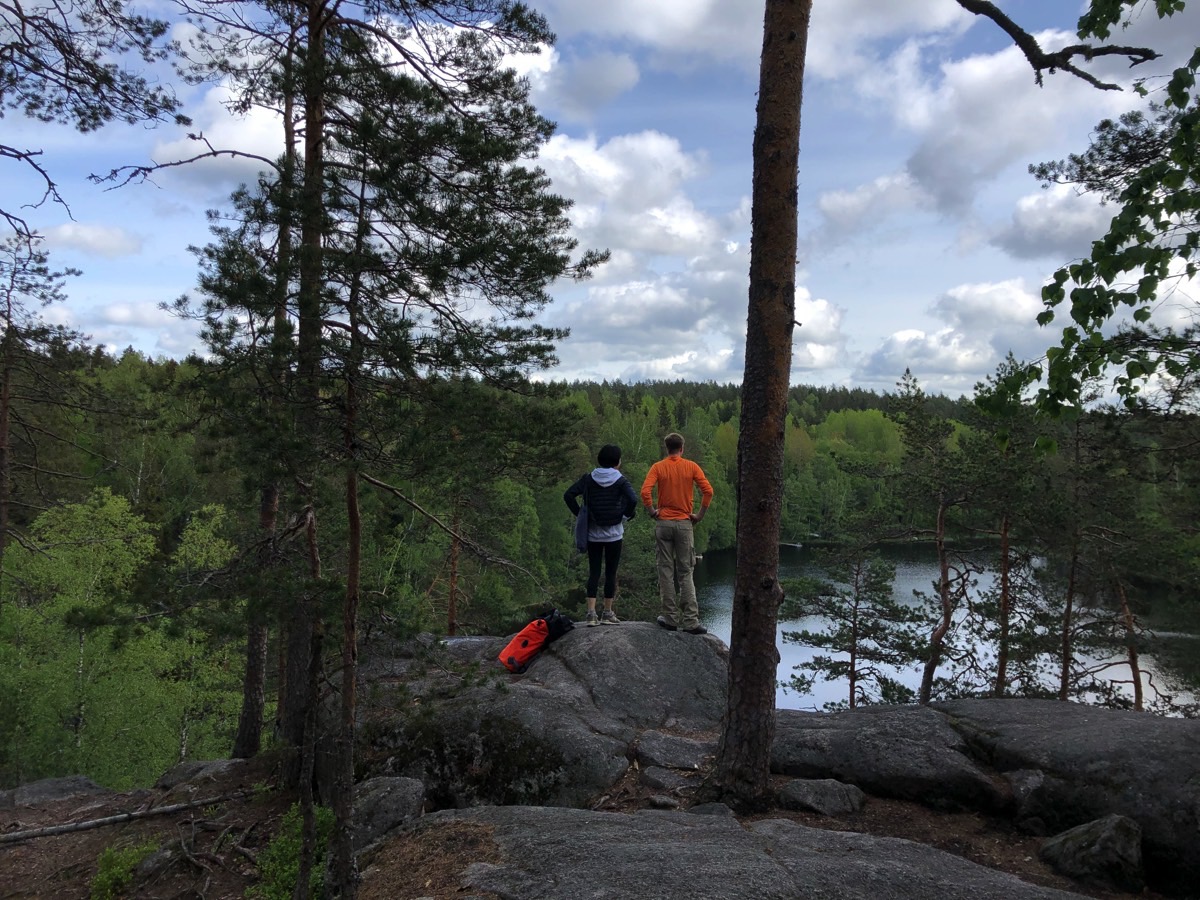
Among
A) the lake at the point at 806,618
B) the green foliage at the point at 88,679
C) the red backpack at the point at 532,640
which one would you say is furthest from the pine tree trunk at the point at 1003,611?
the green foliage at the point at 88,679

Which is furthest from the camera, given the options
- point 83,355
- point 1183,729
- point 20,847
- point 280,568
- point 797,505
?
point 797,505

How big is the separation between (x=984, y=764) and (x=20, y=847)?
27.9 feet

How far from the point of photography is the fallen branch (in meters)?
6.61

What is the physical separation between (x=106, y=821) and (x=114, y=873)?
60.5 inches

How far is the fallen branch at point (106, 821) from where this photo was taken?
6.61 metres

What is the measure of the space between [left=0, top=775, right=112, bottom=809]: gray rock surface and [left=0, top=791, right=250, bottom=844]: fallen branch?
6.15ft

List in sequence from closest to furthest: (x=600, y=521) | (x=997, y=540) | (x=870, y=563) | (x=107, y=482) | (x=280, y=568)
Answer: (x=280, y=568) < (x=600, y=521) < (x=997, y=540) < (x=870, y=563) < (x=107, y=482)

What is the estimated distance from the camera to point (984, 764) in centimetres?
532

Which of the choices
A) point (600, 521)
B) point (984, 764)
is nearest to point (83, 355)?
point (600, 521)

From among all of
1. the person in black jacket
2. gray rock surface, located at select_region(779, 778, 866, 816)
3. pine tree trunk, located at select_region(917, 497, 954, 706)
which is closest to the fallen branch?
the person in black jacket

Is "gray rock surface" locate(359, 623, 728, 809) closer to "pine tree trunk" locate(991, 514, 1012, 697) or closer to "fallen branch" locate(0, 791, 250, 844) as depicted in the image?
"fallen branch" locate(0, 791, 250, 844)

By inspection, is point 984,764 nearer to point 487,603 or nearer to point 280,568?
point 280,568

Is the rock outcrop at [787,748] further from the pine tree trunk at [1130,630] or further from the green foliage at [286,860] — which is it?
the pine tree trunk at [1130,630]

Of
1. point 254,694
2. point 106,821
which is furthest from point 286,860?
point 254,694
